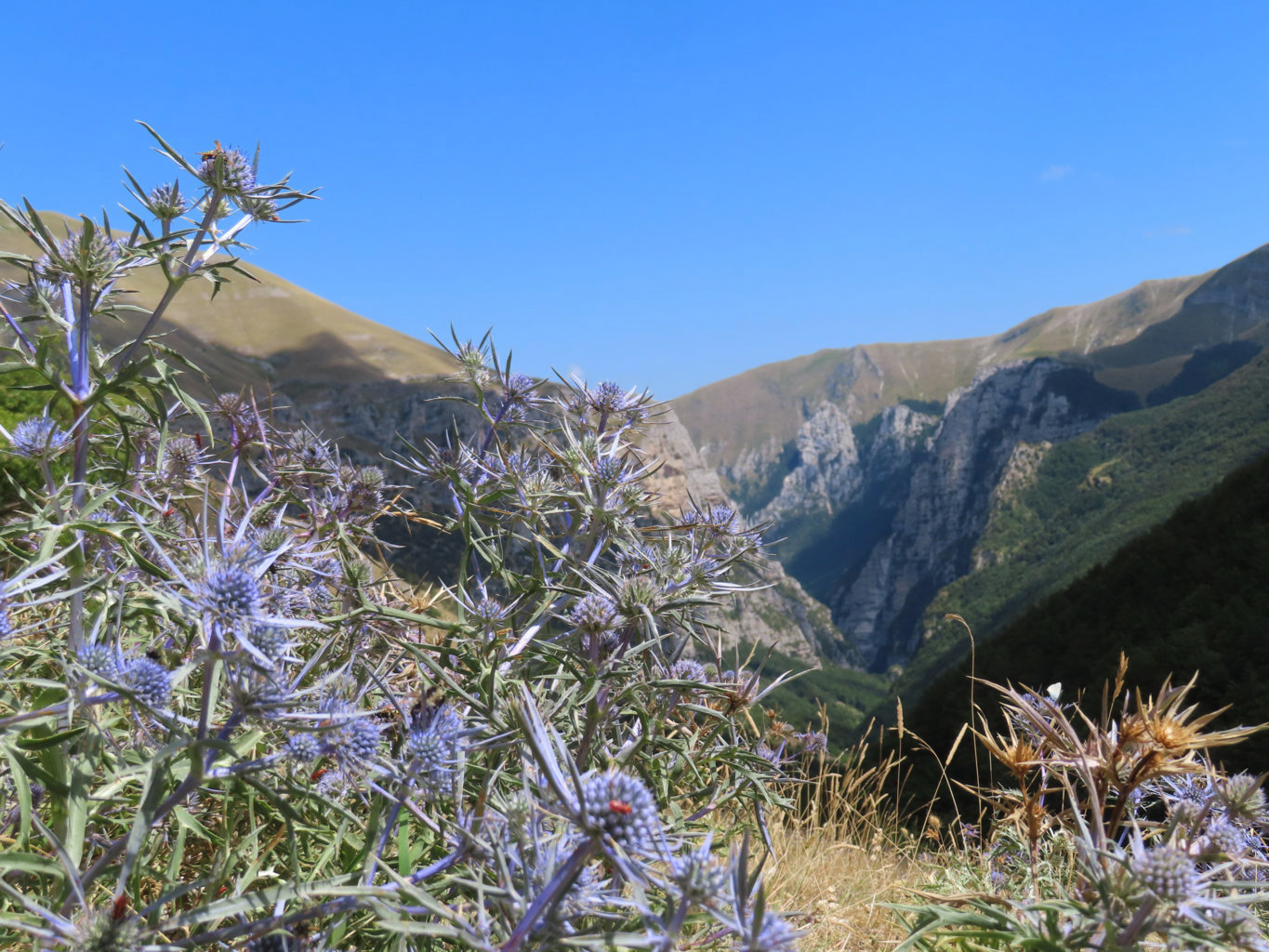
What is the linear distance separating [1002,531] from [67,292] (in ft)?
470

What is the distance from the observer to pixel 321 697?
1.60 meters

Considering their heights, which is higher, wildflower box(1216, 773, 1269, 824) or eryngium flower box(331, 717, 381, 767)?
eryngium flower box(331, 717, 381, 767)

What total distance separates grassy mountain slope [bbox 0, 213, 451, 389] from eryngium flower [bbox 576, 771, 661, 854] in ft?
329

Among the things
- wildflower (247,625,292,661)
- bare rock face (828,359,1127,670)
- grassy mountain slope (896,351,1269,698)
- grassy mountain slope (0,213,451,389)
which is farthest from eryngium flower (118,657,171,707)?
bare rock face (828,359,1127,670)

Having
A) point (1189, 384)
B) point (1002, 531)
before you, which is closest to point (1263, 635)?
point (1002, 531)

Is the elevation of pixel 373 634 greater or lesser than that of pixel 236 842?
greater

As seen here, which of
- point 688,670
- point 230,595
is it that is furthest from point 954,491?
point 230,595

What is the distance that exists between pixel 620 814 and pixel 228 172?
2108mm

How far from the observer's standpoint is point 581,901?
47.1 inches

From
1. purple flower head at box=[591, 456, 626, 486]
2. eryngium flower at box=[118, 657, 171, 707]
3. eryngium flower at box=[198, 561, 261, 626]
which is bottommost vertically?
eryngium flower at box=[118, 657, 171, 707]

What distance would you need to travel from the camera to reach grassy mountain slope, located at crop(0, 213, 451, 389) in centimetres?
10131

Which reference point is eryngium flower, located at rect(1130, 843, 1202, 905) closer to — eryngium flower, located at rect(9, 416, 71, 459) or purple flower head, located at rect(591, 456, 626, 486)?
purple flower head, located at rect(591, 456, 626, 486)

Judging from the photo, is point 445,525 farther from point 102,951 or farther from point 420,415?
point 420,415

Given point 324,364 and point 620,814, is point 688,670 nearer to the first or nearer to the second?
point 620,814
